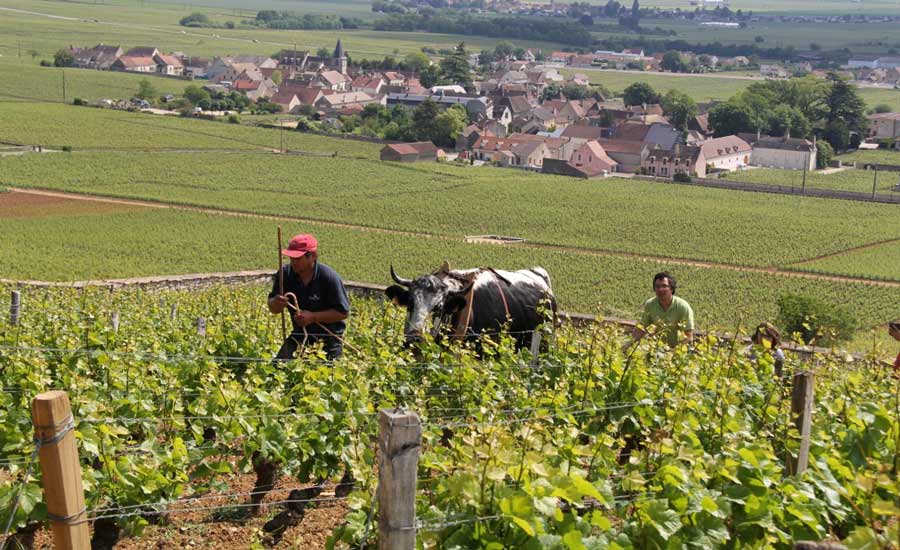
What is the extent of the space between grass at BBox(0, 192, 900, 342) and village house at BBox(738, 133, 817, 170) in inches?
2152

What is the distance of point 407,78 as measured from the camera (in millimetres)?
160625

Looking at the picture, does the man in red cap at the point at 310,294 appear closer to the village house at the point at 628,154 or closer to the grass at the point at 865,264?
the grass at the point at 865,264

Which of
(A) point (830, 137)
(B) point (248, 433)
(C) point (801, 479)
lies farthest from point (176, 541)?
(A) point (830, 137)

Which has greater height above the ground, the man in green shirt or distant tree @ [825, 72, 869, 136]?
the man in green shirt

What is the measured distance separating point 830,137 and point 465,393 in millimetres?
114287

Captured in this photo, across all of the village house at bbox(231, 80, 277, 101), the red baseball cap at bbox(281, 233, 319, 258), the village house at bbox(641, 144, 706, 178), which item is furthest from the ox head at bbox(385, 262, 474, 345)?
the village house at bbox(231, 80, 277, 101)

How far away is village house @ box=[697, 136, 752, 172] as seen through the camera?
99875 mm

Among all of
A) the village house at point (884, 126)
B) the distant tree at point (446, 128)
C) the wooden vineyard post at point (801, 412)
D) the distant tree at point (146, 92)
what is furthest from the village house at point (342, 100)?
the wooden vineyard post at point (801, 412)

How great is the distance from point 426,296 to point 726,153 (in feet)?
314

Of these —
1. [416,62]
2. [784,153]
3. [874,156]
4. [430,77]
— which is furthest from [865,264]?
[416,62]

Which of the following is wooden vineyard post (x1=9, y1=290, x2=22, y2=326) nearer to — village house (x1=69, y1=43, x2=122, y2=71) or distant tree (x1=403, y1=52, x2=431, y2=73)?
village house (x1=69, y1=43, x2=122, y2=71)

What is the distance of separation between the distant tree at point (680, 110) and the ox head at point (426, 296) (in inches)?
4437

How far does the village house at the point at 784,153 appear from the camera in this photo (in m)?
102

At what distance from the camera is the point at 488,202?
232 feet
